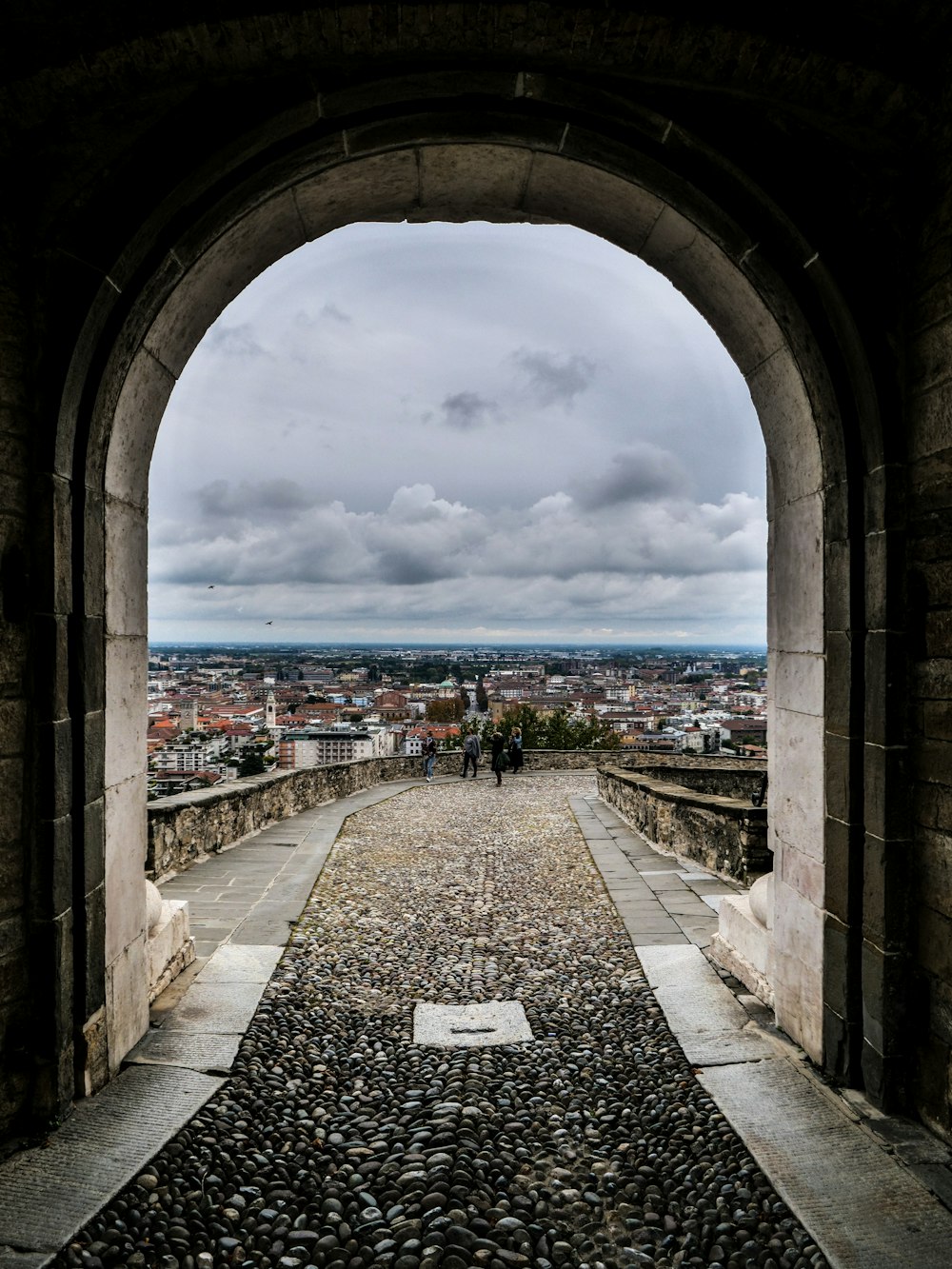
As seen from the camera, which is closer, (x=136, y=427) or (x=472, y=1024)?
(x=136, y=427)

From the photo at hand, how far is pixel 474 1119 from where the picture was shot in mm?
2936

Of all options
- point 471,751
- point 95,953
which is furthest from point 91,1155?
point 471,751

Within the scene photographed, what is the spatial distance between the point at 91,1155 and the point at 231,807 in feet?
18.4

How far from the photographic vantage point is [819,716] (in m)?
3.20

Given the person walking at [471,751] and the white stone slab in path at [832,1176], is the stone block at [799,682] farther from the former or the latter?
the person walking at [471,751]

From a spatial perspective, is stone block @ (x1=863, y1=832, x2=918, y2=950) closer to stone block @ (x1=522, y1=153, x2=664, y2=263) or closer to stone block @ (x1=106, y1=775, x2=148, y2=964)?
stone block @ (x1=522, y1=153, x2=664, y2=263)

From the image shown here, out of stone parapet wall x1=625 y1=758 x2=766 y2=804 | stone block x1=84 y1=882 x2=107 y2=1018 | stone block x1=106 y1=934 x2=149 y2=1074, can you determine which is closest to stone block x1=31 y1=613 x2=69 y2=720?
stone block x1=84 y1=882 x2=107 y2=1018

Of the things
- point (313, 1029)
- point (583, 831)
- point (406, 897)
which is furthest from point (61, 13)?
point (583, 831)

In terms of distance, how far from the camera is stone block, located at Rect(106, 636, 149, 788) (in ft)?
10.3

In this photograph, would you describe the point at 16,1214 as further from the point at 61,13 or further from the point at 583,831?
the point at 583,831

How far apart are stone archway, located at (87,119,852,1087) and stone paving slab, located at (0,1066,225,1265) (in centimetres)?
17

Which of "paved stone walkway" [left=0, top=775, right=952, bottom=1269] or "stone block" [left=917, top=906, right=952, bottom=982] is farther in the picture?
"stone block" [left=917, top=906, right=952, bottom=982]

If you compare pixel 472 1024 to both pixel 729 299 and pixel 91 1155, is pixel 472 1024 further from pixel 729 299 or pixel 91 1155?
pixel 729 299

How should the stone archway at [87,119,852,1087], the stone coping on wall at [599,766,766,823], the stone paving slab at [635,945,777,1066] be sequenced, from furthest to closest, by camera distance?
the stone coping on wall at [599,766,766,823] → the stone paving slab at [635,945,777,1066] → the stone archway at [87,119,852,1087]
